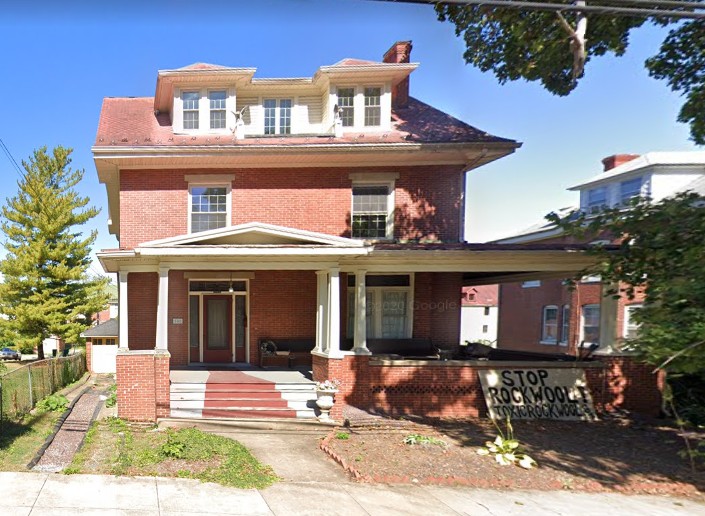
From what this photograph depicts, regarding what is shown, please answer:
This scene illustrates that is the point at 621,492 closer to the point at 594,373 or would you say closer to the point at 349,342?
the point at 594,373

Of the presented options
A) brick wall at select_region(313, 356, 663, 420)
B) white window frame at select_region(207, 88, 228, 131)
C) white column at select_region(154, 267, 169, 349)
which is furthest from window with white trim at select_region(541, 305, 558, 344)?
white column at select_region(154, 267, 169, 349)

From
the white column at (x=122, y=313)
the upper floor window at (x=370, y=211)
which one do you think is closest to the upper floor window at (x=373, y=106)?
the upper floor window at (x=370, y=211)

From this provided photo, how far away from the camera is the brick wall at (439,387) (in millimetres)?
10406

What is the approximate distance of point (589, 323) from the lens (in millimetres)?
22469

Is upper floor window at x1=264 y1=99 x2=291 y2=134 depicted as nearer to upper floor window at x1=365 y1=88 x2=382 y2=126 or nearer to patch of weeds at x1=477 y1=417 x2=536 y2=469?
upper floor window at x1=365 y1=88 x2=382 y2=126

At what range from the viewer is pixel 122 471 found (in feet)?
21.2

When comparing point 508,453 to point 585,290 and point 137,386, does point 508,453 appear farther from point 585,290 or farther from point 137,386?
point 585,290

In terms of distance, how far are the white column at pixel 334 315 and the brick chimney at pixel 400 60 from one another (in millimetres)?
7066

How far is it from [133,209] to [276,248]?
522 centimetres

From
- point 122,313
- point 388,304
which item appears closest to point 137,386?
point 122,313

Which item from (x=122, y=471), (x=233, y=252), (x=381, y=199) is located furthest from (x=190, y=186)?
(x=122, y=471)

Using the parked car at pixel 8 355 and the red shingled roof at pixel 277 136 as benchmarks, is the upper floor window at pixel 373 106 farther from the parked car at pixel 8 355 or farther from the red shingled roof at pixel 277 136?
the parked car at pixel 8 355

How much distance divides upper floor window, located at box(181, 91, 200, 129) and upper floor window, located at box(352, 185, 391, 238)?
5.33m

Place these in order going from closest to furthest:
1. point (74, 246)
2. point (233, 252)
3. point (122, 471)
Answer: point (122, 471), point (233, 252), point (74, 246)
